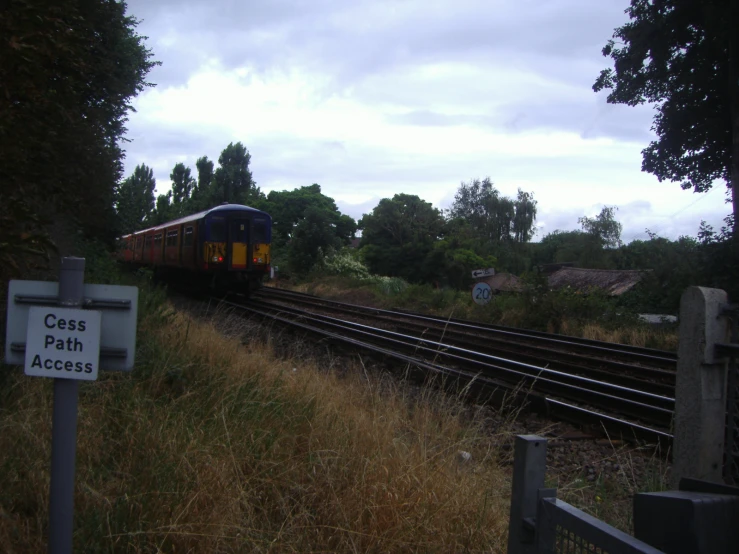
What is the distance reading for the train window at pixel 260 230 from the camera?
65.9 ft

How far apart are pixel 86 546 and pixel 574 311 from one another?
16835 mm

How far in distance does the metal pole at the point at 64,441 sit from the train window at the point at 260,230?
1808 centimetres

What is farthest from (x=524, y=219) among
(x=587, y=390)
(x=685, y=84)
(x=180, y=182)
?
(x=587, y=390)

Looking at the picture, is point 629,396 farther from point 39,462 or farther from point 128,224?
point 128,224

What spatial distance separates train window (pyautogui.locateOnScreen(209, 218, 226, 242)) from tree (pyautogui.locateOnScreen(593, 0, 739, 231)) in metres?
14.3

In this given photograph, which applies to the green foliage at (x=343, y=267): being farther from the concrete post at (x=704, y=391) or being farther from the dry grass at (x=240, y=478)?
the concrete post at (x=704, y=391)

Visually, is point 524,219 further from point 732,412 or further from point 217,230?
point 732,412

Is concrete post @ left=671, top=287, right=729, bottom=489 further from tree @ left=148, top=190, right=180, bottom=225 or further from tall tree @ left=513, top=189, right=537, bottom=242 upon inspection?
tall tree @ left=513, top=189, right=537, bottom=242

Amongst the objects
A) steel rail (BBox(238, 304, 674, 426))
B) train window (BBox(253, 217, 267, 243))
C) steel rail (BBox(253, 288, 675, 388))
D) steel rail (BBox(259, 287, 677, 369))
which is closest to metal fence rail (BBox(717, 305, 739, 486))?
steel rail (BBox(253, 288, 675, 388))

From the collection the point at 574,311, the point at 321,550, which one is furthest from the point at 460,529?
the point at 574,311

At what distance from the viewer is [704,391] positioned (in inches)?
122

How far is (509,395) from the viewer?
7.25 m

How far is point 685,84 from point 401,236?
98.1 ft

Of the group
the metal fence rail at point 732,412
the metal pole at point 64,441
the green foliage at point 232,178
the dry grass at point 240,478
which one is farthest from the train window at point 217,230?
the green foliage at point 232,178
